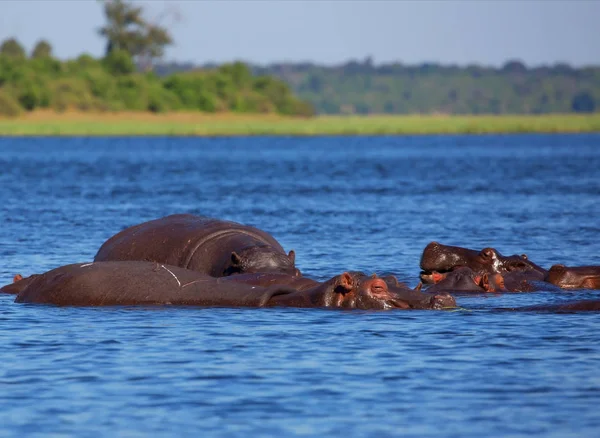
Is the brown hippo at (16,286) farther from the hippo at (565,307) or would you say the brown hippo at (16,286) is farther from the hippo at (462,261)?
the hippo at (565,307)

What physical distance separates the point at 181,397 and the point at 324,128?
265 ft

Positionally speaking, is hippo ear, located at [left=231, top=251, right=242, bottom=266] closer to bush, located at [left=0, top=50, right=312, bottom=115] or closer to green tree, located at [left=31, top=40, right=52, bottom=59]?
bush, located at [left=0, top=50, right=312, bottom=115]

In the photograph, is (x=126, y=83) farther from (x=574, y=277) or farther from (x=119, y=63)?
(x=574, y=277)

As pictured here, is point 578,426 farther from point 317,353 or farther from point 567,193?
point 567,193

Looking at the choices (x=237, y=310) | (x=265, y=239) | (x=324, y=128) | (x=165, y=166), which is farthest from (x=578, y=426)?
(x=324, y=128)

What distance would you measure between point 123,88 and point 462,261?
83228 mm

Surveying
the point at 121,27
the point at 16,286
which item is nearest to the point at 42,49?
the point at 121,27

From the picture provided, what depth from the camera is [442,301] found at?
12.4 m

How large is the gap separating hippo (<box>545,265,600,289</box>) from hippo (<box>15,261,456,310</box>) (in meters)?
2.17

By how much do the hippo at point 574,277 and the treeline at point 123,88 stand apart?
74.3 m

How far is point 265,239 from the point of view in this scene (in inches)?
563

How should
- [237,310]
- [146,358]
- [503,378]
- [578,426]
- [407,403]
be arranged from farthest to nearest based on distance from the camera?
[237,310] → [146,358] → [503,378] → [407,403] → [578,426]

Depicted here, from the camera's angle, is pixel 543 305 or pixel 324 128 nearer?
pixel 543 305

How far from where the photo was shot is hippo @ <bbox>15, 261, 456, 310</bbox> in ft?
40.3
